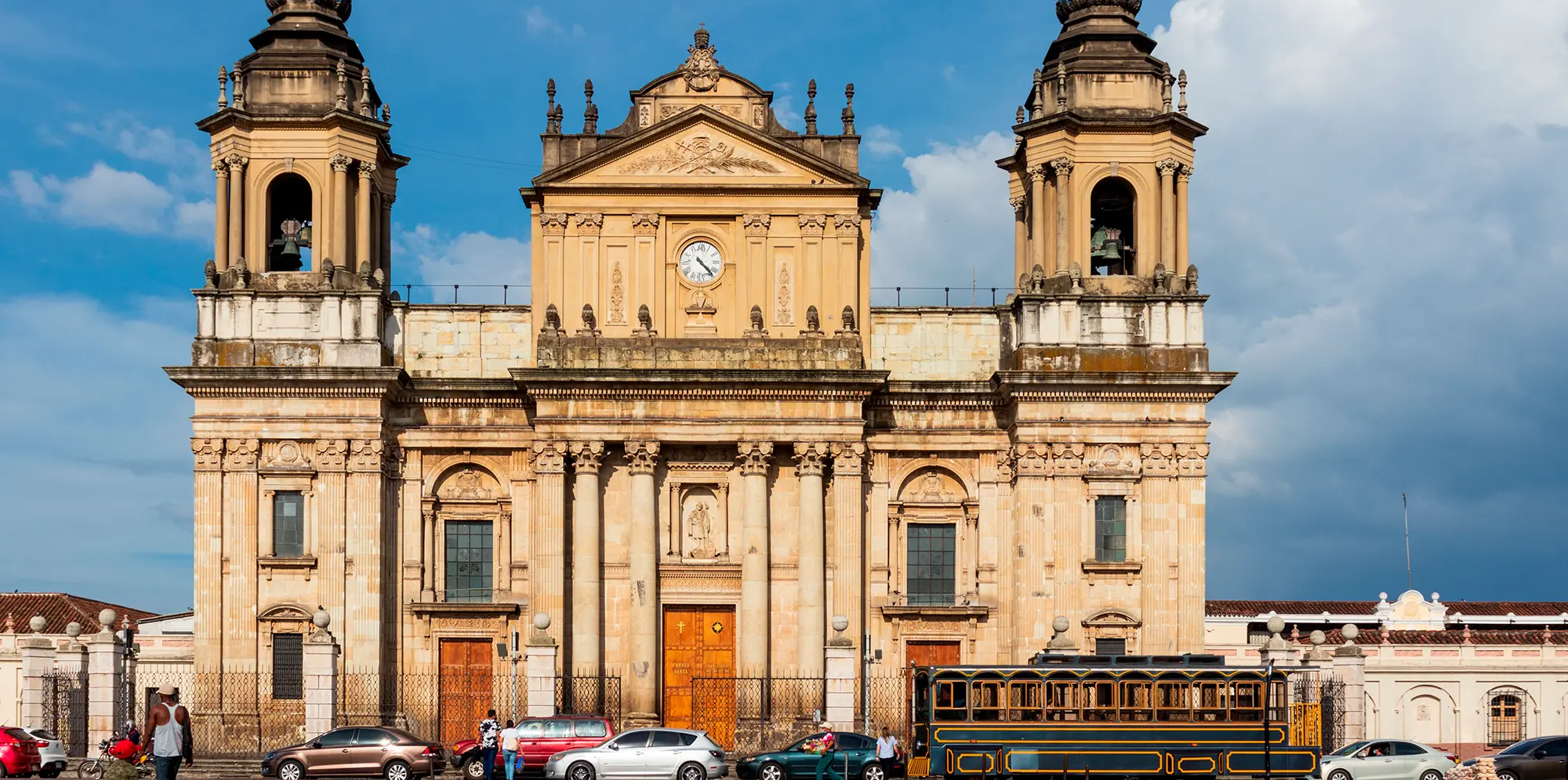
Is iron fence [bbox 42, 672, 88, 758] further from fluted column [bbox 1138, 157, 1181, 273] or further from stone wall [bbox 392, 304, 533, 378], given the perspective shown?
fluted column [bbox 1138, 157, 1181, 273]

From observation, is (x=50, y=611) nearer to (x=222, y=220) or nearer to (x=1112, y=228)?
(x=222, y=220)

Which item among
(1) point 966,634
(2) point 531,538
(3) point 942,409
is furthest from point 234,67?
(1) point 966,634

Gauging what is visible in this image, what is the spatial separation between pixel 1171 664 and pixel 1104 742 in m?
2.07

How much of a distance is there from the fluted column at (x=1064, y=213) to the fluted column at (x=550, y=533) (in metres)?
13.0

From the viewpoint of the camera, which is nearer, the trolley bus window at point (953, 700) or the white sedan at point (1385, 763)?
the trolley bus window at point (953, 700)

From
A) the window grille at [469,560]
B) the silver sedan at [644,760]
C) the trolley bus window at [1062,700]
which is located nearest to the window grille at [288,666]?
the window grille at [469,560]

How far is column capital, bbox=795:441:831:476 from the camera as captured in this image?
1889 inches

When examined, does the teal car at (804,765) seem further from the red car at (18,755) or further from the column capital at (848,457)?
the red car at (18,755)

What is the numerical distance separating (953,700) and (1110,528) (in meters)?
11.3

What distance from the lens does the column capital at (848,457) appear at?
158 feet

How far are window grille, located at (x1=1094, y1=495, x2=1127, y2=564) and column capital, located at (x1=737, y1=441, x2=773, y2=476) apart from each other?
7.97 metres

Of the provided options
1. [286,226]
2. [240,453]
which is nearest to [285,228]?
[286,226]

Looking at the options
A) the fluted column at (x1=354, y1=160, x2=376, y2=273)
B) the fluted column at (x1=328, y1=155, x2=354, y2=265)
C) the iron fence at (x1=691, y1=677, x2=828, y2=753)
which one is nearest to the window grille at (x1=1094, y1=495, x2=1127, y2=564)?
the iron fence at (x1=691, y1=677, x2=828, y2=753)

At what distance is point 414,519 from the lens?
162 feet
